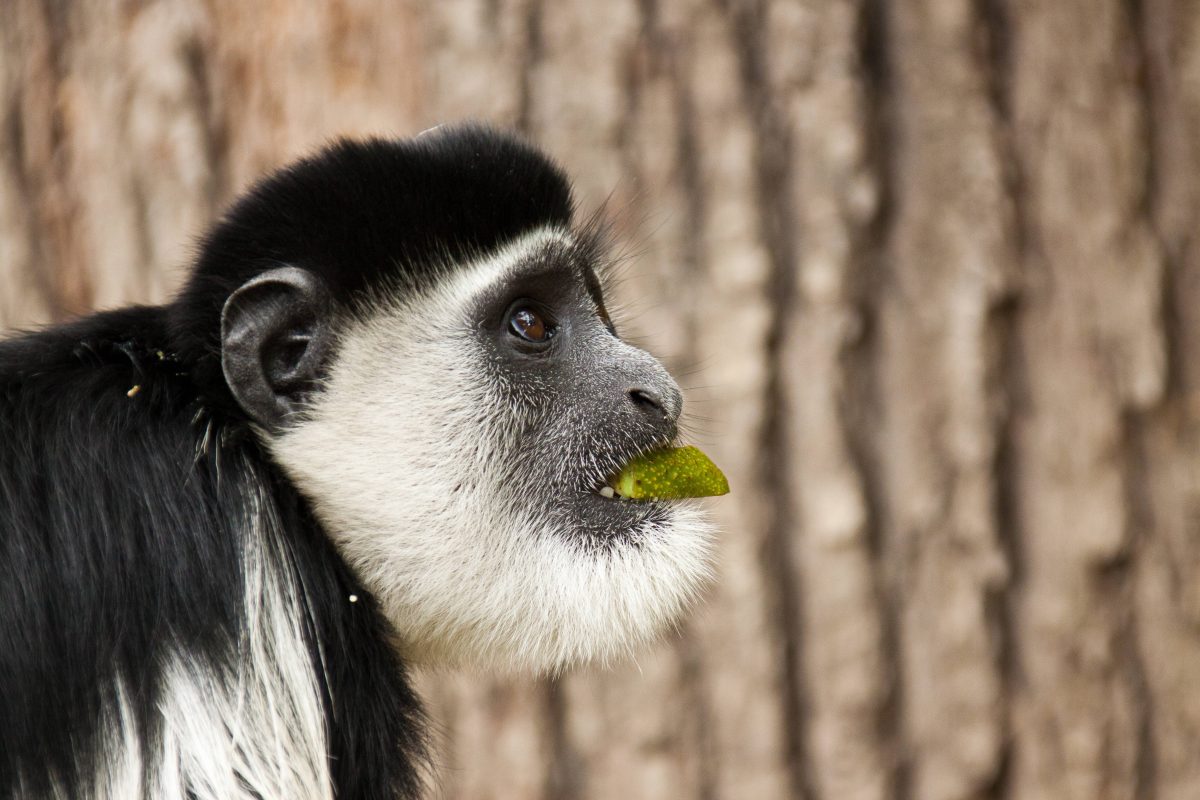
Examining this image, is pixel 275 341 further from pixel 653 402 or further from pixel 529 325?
pixel 653 402

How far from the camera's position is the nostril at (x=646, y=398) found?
156 cm

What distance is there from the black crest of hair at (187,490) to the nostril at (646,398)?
0.86ft

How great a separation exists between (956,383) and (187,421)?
4.97ft

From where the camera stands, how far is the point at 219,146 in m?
2.57

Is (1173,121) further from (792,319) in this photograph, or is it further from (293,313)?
(293,313)

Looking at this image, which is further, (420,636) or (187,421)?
(420,636)

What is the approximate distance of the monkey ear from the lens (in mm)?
1387

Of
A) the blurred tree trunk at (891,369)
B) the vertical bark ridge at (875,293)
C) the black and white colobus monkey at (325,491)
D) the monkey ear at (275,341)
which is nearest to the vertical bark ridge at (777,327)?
the blurred tree trunk at (891,369)

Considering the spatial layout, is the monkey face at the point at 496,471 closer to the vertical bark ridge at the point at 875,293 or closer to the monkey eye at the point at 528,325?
the monkey eye at the point at 528,325

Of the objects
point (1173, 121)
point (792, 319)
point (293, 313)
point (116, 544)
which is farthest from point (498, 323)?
point (1173, 121)

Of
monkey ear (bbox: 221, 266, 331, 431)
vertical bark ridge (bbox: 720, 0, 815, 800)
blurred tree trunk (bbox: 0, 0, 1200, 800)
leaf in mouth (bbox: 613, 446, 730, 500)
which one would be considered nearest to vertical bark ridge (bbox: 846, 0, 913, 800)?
blurred tree trunk (bbox: 0, 0, 1200, 800)

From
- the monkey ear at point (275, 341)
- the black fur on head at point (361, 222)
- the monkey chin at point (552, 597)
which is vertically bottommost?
the monkey chin at point (552, 597)

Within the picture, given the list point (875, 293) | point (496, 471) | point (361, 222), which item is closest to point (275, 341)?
point (361, 222)

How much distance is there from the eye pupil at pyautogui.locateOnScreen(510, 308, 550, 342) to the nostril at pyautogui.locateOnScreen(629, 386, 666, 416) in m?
0.14
